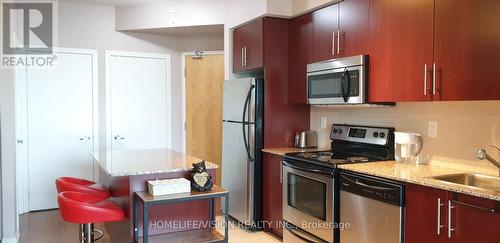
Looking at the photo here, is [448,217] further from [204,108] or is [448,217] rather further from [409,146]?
[204,108]

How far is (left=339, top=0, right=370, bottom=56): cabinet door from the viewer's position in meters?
2.99

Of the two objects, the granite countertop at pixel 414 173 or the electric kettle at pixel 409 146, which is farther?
the electric kettle at pixel 409 146

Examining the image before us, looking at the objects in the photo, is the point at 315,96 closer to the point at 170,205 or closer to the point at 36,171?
the point at 170,205

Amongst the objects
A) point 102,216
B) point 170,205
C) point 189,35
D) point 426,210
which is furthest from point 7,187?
point 426,210

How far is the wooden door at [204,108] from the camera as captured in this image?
17.8 ft

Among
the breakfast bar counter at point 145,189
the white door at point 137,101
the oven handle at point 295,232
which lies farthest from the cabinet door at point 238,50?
the oven handle at point 295,232

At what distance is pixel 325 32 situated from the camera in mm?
3443

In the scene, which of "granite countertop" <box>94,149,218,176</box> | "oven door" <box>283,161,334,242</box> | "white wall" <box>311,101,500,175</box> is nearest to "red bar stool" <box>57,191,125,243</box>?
"granite countertop" <box>94,149,218,176</box>

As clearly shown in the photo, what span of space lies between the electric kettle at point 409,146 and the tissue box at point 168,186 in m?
1.60

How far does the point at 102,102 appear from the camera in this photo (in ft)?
16.5

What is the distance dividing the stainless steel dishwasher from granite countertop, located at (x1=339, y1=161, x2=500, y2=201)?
2.0 inches

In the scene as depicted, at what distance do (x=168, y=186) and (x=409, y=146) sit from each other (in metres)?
1.81

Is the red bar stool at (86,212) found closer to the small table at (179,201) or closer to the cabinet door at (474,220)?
the small table at (179,201)

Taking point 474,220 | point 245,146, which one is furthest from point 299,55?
point 474,220
